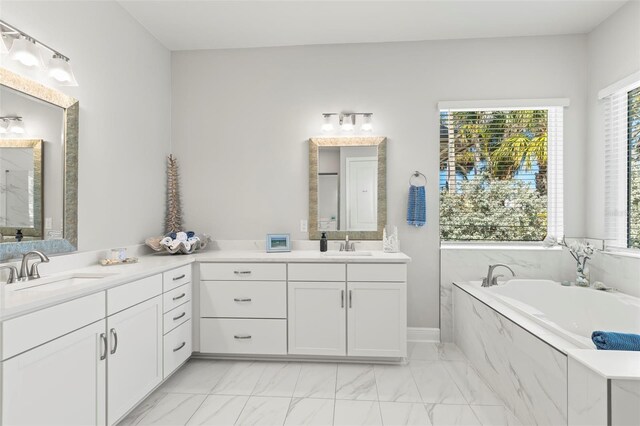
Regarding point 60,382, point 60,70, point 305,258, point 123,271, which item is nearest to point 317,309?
point 305,258

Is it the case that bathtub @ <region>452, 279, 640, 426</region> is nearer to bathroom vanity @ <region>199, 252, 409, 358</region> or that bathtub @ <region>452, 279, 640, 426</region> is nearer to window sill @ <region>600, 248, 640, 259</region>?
window sill @ <region>600, 248, 640, 259</region>

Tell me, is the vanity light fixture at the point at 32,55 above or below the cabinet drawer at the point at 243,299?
above

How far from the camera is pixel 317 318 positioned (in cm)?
266

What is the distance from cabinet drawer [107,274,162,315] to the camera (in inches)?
69.0

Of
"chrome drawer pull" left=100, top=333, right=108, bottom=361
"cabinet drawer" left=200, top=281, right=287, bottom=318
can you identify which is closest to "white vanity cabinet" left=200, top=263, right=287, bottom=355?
"cabinet drawer" left=200, top=281, right=287, bottom=318

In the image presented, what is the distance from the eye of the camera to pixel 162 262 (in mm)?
2383

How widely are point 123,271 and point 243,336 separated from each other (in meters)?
1.09

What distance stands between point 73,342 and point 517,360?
2.28 m

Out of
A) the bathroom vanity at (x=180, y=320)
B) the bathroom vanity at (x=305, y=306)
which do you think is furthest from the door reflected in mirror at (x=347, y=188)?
the bathroom vanity at (x=305, y=306)

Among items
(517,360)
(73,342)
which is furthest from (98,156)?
(517,360)

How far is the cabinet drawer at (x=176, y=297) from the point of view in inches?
90.0

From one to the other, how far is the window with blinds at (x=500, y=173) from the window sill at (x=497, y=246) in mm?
44

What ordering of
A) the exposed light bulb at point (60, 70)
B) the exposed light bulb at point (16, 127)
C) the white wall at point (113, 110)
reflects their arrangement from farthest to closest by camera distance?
1. the white wall at point (113, 110)
2. the exposed light bulb at point (60, 70)
3. the exposed light bulb at point (16, 127)

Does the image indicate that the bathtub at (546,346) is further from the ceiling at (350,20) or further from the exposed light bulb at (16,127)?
the exposed light bulb at (16,127)
